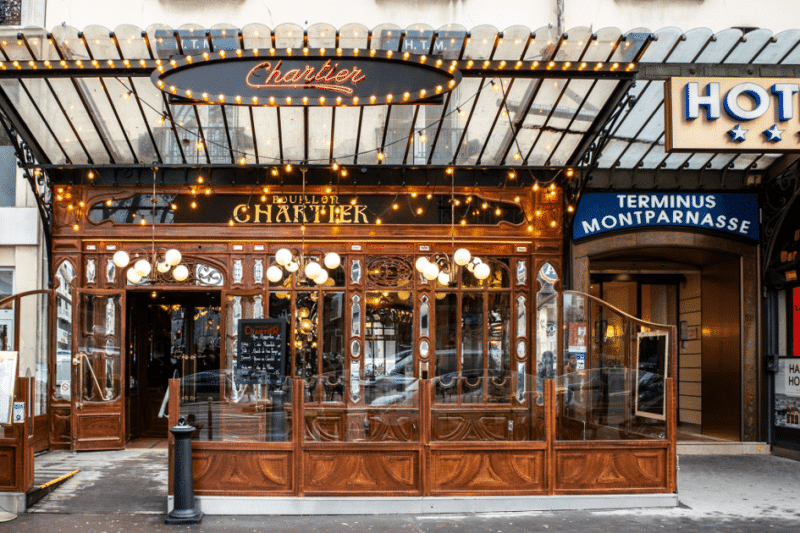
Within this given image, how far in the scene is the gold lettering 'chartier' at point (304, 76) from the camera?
928 cm

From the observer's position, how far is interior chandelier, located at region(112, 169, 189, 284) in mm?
10453

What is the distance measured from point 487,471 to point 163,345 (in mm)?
7536

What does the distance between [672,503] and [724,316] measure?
5619 mm

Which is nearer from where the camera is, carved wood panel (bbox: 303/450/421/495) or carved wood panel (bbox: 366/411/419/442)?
carved wood panel (bbox: 303/450/421/495)

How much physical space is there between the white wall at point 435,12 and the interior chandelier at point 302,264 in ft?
8.79

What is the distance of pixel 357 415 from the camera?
835 cm

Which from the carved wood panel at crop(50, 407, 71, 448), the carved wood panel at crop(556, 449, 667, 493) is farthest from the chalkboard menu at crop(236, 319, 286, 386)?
the carved wood panel at crop(556, 449, 667, 493)

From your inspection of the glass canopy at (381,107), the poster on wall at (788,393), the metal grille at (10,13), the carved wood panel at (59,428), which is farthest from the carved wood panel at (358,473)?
the metal grille at (10,13)

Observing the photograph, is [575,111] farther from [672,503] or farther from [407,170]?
[672,503]

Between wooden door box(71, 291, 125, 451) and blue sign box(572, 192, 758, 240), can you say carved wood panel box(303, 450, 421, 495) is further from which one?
blue sign box(572, 192, 758, 240)

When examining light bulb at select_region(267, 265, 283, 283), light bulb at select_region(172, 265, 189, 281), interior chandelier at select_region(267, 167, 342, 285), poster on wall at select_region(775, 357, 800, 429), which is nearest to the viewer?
interior chandelier at select_region(267, 167, 342, 285)

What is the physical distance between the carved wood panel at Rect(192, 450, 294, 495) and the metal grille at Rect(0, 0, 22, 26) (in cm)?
808

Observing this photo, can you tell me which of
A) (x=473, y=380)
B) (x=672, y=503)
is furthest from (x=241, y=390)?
(x=672, y=503)

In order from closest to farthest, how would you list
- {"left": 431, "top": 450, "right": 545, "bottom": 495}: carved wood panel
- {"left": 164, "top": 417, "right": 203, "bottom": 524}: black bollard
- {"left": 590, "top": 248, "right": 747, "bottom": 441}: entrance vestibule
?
{"left": 164, "top": 417, "right": 203, "bottom": 524}: black bollard, {"left": 431, "top": 450, "right": 545, "bottom": 495}: carved wood panel, {"left": 590, "top": 248, "right": 747, "bottom": 441}: entrance vestibule
